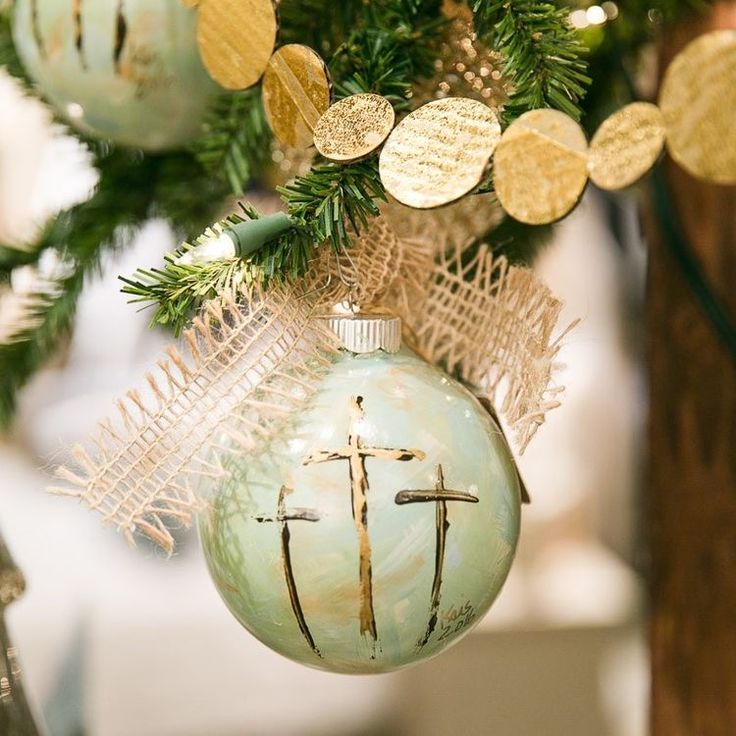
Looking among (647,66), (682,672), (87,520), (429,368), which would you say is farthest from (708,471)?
(87,520)

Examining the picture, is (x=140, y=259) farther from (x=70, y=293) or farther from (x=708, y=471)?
(x=708, y=471)

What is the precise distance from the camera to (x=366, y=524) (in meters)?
0.29

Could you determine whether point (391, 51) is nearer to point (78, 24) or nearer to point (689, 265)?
point (78, 24)

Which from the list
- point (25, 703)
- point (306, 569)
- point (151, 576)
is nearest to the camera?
point (306, 569)

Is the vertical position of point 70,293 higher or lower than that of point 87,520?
higher

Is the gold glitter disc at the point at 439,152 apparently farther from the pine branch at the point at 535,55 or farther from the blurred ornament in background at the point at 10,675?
the blurred ornament in background at the point at 10,675

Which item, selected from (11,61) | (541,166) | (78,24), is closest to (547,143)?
(541,166)

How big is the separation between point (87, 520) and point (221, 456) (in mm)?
590

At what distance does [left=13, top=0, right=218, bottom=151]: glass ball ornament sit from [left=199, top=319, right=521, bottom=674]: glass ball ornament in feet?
0.56

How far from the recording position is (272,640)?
32 cm

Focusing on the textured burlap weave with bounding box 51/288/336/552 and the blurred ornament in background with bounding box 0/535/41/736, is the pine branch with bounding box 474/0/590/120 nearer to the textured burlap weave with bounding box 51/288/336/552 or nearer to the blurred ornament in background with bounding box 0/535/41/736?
the textured burlap weave with bounding box 51/288/336/552

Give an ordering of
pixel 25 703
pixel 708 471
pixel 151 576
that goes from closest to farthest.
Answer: pixel 25 703 → pixel 708 471 → pixel 151 576

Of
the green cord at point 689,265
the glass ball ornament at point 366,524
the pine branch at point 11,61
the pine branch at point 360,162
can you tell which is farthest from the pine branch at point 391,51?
the green cord at point 689,265

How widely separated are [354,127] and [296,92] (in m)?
0.04
